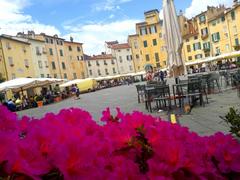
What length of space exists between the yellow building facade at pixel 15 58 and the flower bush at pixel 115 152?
151ft

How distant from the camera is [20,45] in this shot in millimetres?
50938

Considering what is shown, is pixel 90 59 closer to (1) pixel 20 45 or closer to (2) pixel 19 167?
(1) pixel 20 45

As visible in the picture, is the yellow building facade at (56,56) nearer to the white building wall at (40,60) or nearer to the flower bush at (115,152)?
the white building wall at (40,60)

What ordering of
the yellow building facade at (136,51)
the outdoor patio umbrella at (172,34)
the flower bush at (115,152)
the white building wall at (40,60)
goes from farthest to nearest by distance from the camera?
the yellow building facade at (136,51), the white building wall at (40,60), the outdoor patio umbrella at (172,34), the flower bush at (115,152)

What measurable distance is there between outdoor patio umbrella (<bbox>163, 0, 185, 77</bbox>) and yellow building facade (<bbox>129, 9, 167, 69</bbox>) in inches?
2739

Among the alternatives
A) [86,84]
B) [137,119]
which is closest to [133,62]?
[86,84]

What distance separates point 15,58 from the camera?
4844 cm

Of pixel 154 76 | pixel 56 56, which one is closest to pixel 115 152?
pixel 154 76

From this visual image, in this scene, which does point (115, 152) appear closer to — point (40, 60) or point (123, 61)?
point (40, 60)

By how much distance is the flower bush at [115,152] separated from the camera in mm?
864

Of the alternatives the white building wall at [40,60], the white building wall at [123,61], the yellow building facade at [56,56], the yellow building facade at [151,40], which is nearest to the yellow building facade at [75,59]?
the yellow building facade at [56,56]

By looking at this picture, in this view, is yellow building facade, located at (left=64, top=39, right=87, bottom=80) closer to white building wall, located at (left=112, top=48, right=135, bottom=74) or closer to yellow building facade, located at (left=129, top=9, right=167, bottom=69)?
yellow building facade, located at (left=129, top=9, right=167, bottom=69)

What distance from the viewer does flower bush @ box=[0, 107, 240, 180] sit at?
0.86 metres

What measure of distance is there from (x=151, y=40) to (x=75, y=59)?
18784mm
